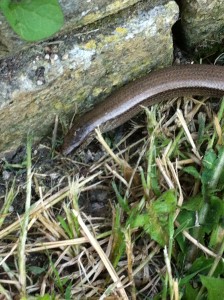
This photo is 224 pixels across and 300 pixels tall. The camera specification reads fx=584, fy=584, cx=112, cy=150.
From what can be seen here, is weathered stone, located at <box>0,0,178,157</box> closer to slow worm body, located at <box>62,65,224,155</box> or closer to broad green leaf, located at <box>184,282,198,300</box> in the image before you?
slow worm body, located at <box>62,65,224,155</box>

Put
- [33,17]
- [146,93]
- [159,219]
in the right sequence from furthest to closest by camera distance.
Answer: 1. [146,93]
2. [159,219]
3. [33,17]

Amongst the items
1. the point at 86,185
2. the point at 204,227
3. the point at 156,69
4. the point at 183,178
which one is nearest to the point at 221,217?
the point at 204,227

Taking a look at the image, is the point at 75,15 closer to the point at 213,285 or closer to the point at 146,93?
the point at 146,93

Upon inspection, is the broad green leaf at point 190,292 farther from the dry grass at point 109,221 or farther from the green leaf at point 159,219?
the green leaf at point 159,219

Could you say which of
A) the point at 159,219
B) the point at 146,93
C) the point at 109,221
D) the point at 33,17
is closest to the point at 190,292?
the point at 159,219

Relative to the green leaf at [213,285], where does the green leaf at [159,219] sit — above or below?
above

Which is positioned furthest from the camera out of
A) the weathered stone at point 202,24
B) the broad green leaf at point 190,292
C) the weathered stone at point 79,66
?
the weathered stone at point 202,24

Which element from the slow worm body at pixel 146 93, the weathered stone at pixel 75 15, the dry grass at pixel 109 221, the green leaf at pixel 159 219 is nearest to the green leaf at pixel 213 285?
the dry grass at pixel 109 221
